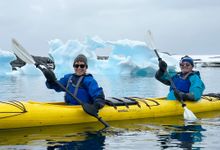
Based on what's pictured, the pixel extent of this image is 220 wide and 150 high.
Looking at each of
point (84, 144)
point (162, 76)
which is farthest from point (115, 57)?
point (84, 144)

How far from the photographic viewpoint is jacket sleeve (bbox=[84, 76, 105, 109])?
22.9ft

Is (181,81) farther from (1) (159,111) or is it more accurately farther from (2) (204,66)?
(2) (204,66)

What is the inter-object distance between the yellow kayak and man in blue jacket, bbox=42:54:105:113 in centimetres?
21

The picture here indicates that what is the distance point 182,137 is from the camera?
6355mm

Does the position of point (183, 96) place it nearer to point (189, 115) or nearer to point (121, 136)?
point (189, 115)

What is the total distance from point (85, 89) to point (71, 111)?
43 centimetres

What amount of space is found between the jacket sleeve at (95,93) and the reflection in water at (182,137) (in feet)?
3.72

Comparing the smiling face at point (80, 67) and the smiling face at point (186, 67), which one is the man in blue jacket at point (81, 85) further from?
the smiling face at point (186, 67)

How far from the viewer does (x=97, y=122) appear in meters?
7.36

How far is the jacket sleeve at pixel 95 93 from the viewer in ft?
22.9

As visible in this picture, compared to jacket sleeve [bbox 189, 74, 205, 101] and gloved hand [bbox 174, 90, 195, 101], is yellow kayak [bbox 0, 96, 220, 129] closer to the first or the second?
gloved hand [bbox 174, 90, 195, 101]

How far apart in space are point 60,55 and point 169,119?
73.9 feet

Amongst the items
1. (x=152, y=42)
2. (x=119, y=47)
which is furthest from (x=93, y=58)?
(x=152, y=42)

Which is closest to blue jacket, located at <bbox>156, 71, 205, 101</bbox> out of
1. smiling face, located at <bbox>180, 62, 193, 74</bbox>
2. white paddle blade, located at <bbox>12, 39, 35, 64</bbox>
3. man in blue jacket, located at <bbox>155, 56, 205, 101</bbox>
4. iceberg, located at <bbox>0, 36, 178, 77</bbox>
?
man in blue jacket, located at <bbox>155, 56, 205, 101</bbox>
